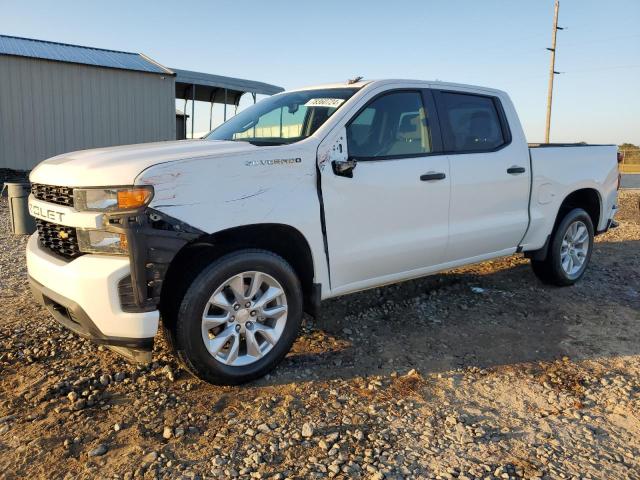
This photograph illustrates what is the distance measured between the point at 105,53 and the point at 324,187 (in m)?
18.2

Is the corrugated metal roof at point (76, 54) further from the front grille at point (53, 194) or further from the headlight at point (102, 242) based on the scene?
the headlight at point (102, 242)

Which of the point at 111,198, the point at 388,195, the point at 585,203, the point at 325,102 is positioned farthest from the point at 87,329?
the point at 585,203

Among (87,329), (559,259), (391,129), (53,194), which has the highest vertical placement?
(391,129)

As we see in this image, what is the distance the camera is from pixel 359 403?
3.04 meters

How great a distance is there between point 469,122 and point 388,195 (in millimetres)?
1319

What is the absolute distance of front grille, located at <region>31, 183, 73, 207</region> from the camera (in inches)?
116

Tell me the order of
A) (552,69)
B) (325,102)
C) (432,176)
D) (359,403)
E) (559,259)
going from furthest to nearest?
1. (552,69)
2. (559,259)
3. (432,176)
4. (325,102)
5. (359,403)

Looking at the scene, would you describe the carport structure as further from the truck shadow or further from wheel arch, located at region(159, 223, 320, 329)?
wheel arch, located at region(159, 223, 320, 329)

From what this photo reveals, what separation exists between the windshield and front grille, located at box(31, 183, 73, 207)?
48.2 inches

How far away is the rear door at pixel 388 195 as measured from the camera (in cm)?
349

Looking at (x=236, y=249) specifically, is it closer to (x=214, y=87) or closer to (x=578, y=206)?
(x=578, y=206)

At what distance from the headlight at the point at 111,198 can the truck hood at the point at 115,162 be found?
0.12ft

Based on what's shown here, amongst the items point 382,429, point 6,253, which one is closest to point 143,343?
point 382,429

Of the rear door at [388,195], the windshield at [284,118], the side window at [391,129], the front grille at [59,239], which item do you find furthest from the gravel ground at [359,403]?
the windshield at [284,118]
